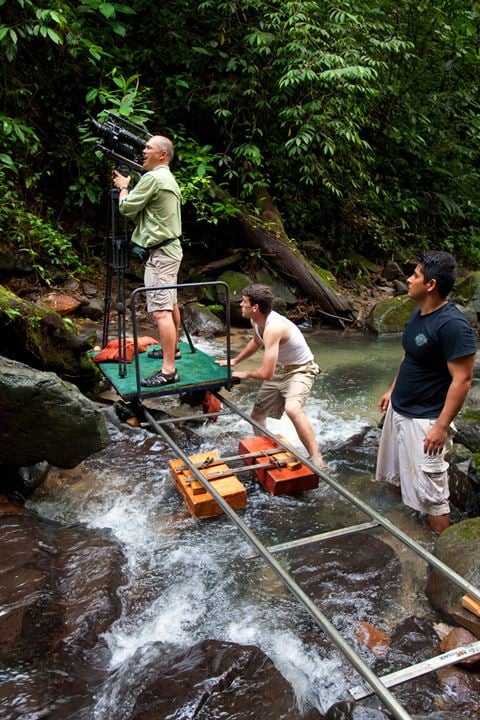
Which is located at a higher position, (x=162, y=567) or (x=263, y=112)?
(x=263, y=112)

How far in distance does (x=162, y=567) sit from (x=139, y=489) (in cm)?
93

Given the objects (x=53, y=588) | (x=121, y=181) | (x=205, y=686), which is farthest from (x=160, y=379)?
(x=205, y=686)

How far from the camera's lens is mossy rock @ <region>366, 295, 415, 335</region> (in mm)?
9180

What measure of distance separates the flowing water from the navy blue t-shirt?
1.01m

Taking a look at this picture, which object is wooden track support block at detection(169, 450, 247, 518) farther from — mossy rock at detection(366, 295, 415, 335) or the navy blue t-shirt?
mossy rock at detection(366, 295, 415, 335)

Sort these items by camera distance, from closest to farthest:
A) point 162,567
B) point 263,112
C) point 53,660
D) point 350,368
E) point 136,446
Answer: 1. point 53,660
2. point 162,567
3. point 136,446
4. point 350,368
5. point 263,112

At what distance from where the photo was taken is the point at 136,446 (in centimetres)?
487

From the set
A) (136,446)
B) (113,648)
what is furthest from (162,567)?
(136,446)

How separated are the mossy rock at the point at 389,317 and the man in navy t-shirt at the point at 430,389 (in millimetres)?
5659

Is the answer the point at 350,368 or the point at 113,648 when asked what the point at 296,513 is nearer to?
the point at 113,648

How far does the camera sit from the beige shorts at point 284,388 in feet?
14.5

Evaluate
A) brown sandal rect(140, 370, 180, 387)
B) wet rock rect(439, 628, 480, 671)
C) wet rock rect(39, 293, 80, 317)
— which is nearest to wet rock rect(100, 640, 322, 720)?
wet rock rect(439, 628, 480, 671)

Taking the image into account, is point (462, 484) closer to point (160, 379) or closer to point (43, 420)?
point (160, 379)

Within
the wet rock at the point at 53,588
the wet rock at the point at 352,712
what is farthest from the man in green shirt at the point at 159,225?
the wet rock at the point at 352,712
